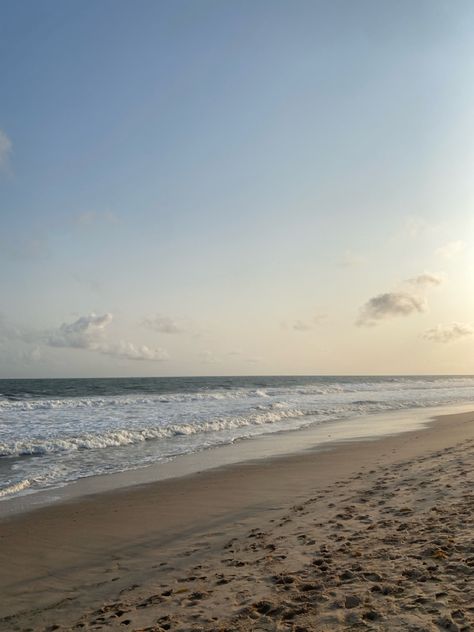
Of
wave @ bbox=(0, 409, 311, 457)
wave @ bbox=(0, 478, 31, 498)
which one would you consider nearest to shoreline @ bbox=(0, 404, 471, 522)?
wave @ bbox=(0, 478, 31, 498)

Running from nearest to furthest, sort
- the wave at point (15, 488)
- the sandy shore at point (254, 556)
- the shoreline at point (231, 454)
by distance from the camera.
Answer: the sandy shore at point (254, 556)
the shoreline at point (231, 454)
the wave at point (15, 488)

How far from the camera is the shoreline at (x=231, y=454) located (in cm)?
884

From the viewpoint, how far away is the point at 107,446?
14.7m

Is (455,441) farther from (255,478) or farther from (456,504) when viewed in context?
(456,504)

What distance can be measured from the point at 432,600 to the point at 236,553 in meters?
2.52

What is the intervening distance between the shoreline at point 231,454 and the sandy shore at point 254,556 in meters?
0.56

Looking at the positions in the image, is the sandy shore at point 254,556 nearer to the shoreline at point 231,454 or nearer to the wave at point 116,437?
the shoreline at point 231,454

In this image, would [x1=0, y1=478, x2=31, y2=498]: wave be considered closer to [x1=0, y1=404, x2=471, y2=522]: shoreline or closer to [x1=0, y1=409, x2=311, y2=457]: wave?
[x1=0, y1=404, x2=471, y2=522]: shoreline

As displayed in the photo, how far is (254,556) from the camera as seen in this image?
5.39 m

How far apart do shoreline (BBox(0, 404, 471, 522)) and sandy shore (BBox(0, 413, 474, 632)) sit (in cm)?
56

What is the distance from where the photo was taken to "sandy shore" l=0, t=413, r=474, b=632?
12.6 feet

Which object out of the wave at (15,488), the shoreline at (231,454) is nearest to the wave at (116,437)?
the shoreline at (231,454)

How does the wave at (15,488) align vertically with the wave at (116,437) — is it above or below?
below

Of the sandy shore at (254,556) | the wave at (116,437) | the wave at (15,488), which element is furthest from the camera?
the wave at (116,437)
